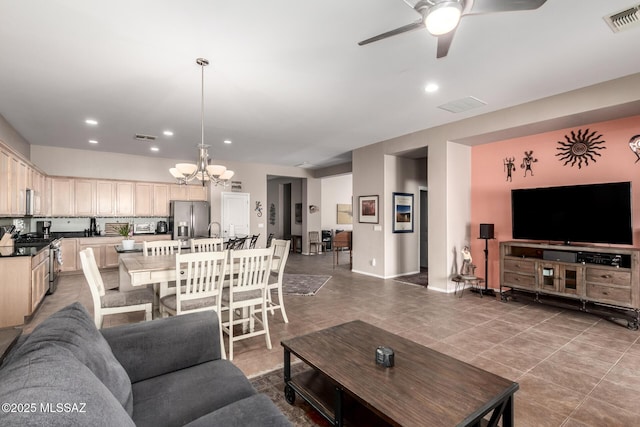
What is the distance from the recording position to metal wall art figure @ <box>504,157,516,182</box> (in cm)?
503

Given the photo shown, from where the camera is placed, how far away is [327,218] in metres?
11.4

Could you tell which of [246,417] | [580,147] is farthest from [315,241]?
[246,417]

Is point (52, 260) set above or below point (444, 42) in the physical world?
below

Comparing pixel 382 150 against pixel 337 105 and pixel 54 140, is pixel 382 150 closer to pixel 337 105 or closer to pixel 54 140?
pixel 337 105

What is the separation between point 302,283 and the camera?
5.87 metres

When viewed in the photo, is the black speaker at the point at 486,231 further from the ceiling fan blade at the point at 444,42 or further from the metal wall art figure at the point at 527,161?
the ceiling fan blade at the point at 444,42

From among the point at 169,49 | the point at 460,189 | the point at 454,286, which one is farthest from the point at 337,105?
the point at 454,286

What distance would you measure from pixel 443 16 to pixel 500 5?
0.40 m

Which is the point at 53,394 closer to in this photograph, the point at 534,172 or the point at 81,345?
the point at 81,345

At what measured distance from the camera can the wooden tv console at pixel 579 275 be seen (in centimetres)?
357

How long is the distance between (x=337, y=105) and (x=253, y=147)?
3008 millimetres

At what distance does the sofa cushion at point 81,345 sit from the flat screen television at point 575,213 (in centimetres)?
513

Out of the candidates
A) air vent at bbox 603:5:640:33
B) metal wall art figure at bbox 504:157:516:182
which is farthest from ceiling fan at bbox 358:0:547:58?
metal wall art figure at bbox 504:157:516:182

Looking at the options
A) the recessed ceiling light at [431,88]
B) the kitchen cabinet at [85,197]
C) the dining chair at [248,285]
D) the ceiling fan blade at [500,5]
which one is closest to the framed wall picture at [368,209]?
the recessed ceiling light at [431,88]
